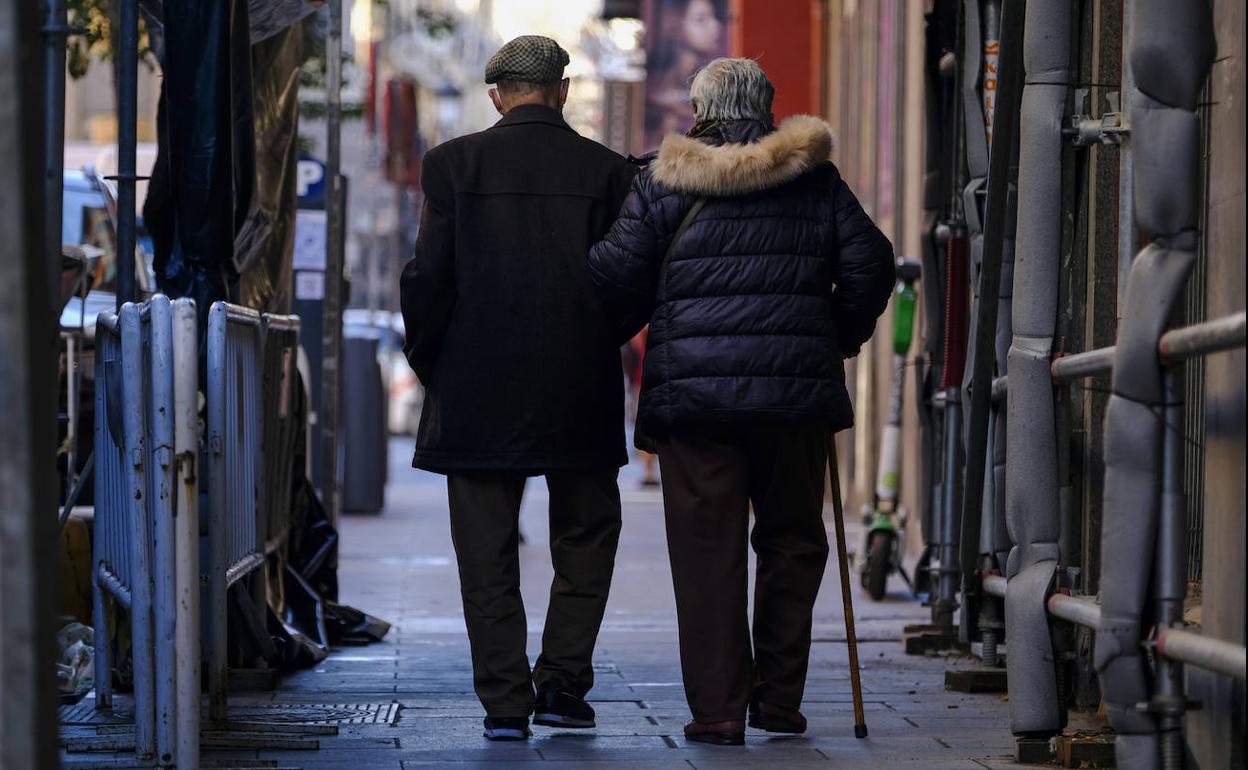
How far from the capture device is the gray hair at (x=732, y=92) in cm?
600

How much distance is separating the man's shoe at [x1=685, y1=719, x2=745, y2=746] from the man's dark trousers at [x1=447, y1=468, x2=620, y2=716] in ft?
1.34

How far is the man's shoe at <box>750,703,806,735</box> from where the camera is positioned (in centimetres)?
610

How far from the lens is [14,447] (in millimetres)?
3084

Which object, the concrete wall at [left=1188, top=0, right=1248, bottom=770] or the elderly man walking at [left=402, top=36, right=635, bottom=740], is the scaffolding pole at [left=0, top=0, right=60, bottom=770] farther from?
the elderly man walking at [left=402, top=36, right=635, bottom=740]

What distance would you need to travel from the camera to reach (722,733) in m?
5.89

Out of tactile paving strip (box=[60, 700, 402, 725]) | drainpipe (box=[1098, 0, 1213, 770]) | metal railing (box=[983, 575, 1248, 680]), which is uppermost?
drainpipe (box=[1098, 0, 1213, 770])

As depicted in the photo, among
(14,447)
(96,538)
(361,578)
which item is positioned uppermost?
(14,447)

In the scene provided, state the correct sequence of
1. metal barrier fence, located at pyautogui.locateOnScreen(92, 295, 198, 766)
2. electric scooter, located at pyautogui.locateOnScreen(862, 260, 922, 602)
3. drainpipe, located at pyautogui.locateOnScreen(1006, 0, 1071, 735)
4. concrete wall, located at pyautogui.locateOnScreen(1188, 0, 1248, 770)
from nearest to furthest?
1. concrete wall, located at pyautogui.locateOnScreen(1188, 0, 1248, 770)
2. metal barrier fence, located at pyautogui.locateOnScreen(92, 295, 198, 766)
3. drainpipe, located at pyautogui.locateOnScreen(1006, 0, 1071, 735)
4. electric scooter, located at pyautogui.locateOnScreen(862, 260, 922, 602)

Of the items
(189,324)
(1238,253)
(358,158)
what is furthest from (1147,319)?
(358,158)

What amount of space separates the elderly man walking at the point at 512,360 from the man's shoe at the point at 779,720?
505mm

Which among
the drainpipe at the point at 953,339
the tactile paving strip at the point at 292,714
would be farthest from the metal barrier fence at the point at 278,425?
the drainpipe at the point at 953,339

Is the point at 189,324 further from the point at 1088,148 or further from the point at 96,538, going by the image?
the point at 1088,148

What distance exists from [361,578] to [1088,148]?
21.2ft

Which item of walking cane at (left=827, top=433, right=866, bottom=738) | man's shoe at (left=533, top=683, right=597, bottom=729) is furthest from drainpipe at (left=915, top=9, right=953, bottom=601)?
man's shoe at (left=533, top=683, right=597, bottom=729)
